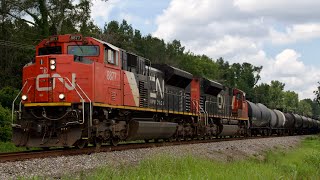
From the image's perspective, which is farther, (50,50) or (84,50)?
(50,50)

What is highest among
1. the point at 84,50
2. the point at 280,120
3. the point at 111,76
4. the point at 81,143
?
the point at 84,50

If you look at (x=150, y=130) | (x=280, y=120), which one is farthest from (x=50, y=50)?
(x=280, y=120)

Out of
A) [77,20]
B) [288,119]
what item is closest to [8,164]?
[77,20]

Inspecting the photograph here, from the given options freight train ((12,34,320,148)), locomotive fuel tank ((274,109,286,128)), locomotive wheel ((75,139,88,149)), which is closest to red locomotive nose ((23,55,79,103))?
freight train ((12,34,320,148))

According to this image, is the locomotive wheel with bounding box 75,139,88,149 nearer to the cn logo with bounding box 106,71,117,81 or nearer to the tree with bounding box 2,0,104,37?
the cn logo with bounding box 106,71,117,81

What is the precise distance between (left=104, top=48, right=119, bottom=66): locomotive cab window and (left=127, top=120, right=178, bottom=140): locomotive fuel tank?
2444mm

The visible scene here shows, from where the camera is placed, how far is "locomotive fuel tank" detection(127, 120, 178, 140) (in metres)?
16.4

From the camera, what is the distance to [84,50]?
14.9 meters

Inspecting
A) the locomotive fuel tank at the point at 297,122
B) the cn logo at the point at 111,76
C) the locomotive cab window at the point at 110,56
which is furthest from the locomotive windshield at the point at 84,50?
the locomotive fuel tank at the point at 297,122

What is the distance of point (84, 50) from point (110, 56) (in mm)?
900

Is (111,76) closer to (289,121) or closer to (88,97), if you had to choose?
(88,97)

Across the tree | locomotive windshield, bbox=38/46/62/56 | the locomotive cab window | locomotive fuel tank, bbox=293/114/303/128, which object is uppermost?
the tree

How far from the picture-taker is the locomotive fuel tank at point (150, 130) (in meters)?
16.4

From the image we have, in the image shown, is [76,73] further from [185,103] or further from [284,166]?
[185,103]
